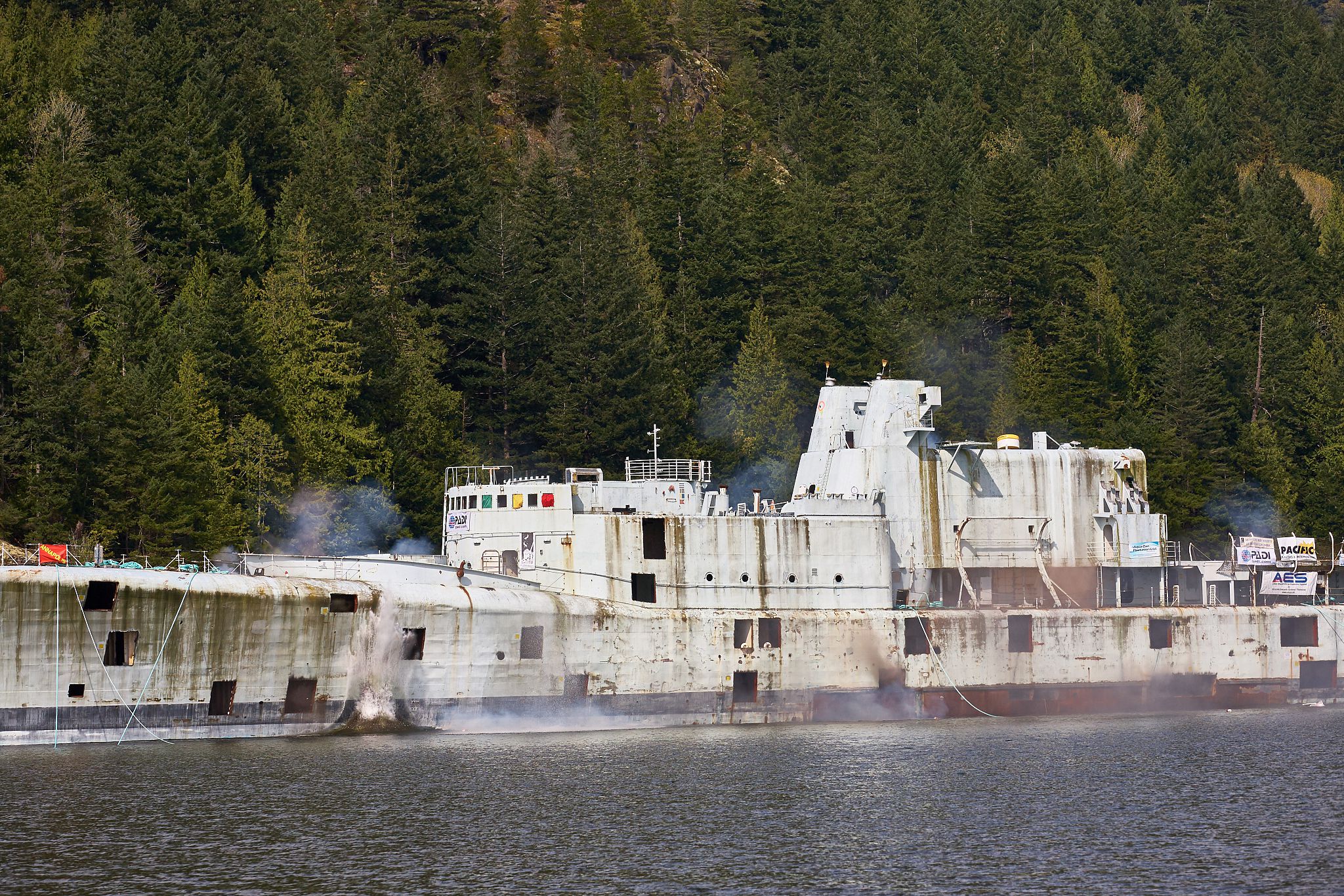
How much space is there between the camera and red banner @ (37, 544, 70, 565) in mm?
39469

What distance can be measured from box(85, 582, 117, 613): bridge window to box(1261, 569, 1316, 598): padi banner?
120ft

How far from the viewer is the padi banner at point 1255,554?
52.1 metres

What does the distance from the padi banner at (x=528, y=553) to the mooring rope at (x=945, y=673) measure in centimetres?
1167

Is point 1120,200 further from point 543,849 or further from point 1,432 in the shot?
point 543,849

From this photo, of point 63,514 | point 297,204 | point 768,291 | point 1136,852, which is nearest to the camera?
point 1136,852

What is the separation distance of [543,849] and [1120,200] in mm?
89114

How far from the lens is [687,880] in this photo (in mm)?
27375

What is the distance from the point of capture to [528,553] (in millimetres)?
46000

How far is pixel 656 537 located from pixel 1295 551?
22.8 m

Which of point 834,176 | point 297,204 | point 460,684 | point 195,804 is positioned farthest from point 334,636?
point 834,176

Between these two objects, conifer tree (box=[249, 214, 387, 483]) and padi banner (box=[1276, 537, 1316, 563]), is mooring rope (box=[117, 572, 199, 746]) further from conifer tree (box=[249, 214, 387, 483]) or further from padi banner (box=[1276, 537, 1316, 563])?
padi banner (box=[1276, 537, 1316, 563])

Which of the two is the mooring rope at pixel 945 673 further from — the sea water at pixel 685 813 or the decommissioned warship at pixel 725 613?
the sea water at pixel 685 813

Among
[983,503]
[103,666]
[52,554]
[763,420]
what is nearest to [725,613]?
[983,503]

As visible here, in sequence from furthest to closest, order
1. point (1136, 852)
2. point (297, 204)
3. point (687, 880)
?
point (297, 204)
point (1136, 852)
point (687, 880)
